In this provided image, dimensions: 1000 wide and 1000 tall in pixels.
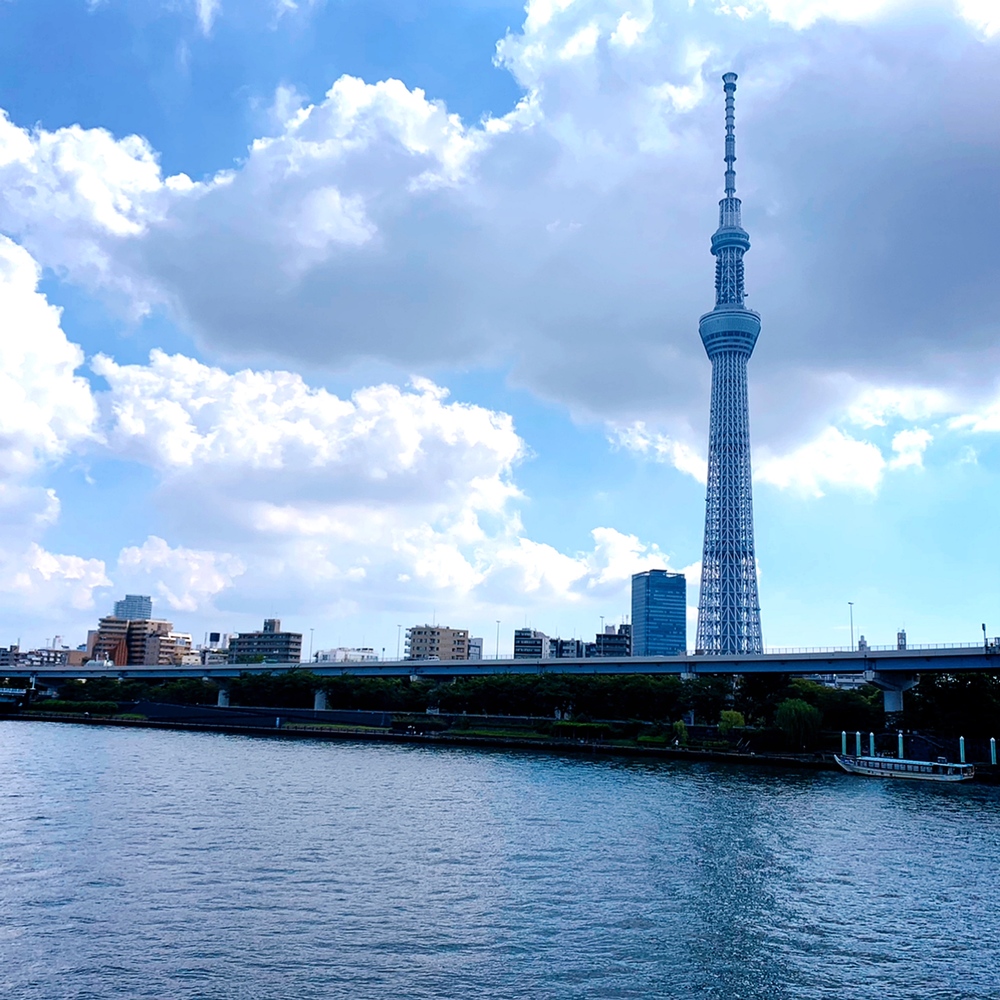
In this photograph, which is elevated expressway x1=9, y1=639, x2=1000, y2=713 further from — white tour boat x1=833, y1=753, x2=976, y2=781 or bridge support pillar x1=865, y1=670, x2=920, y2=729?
white tour boat x1=833, y1=753, x2=976, y2=781

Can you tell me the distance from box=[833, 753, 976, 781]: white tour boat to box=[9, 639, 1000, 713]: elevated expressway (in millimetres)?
20003

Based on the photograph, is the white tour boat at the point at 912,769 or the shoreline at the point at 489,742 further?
the shoreline at the point at 489,742

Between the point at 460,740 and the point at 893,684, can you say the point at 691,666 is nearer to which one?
the point at 893,684

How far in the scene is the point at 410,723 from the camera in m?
135

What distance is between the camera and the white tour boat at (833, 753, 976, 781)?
306ft

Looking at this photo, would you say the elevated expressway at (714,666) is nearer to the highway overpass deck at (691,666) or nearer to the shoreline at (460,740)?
the highway overpass deck at (691,666)

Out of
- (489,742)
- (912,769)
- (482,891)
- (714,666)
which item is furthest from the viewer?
(714,666)

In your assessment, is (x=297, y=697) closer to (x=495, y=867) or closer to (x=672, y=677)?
(x=672, y=677)

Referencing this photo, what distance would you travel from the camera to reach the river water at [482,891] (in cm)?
3055

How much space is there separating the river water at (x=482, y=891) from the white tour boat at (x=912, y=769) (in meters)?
18.4

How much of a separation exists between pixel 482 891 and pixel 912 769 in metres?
68.3

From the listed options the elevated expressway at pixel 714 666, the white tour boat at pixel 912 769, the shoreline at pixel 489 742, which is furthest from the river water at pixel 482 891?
the elevated expressway at pixel 714 666

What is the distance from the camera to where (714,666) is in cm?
14375

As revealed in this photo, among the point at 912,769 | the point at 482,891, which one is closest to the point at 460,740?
the point at 912,769
